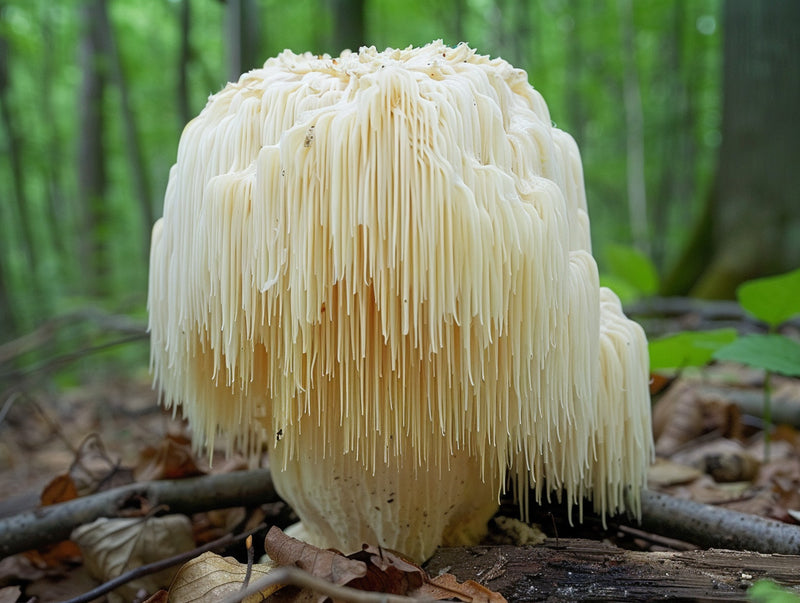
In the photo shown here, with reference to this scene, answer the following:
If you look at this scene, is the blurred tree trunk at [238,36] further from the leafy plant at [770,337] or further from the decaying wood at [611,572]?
the decaying wood at [611,572]

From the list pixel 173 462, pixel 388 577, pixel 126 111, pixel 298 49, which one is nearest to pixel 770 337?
pixel 388 577

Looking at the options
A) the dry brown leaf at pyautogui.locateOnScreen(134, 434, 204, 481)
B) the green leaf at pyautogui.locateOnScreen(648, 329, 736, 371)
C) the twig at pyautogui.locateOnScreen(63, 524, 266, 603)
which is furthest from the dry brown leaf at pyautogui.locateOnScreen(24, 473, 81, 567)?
the green leaf at pyautogui.locateOnScreen(648, 329, 736, 371)

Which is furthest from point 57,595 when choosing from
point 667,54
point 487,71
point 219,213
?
point 667,54

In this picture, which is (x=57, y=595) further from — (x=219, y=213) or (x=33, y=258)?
(x=33, y=258)

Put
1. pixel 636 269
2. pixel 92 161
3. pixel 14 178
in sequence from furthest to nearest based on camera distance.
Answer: pixel 92 161 → pixel 14 178 → pixel 636 269

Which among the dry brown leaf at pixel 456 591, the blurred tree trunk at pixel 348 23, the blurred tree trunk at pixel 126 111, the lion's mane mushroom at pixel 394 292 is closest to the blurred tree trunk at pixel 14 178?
the blurred tree trunk at pixel 126 111

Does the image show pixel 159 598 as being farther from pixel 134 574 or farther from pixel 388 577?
pixel 388 577
